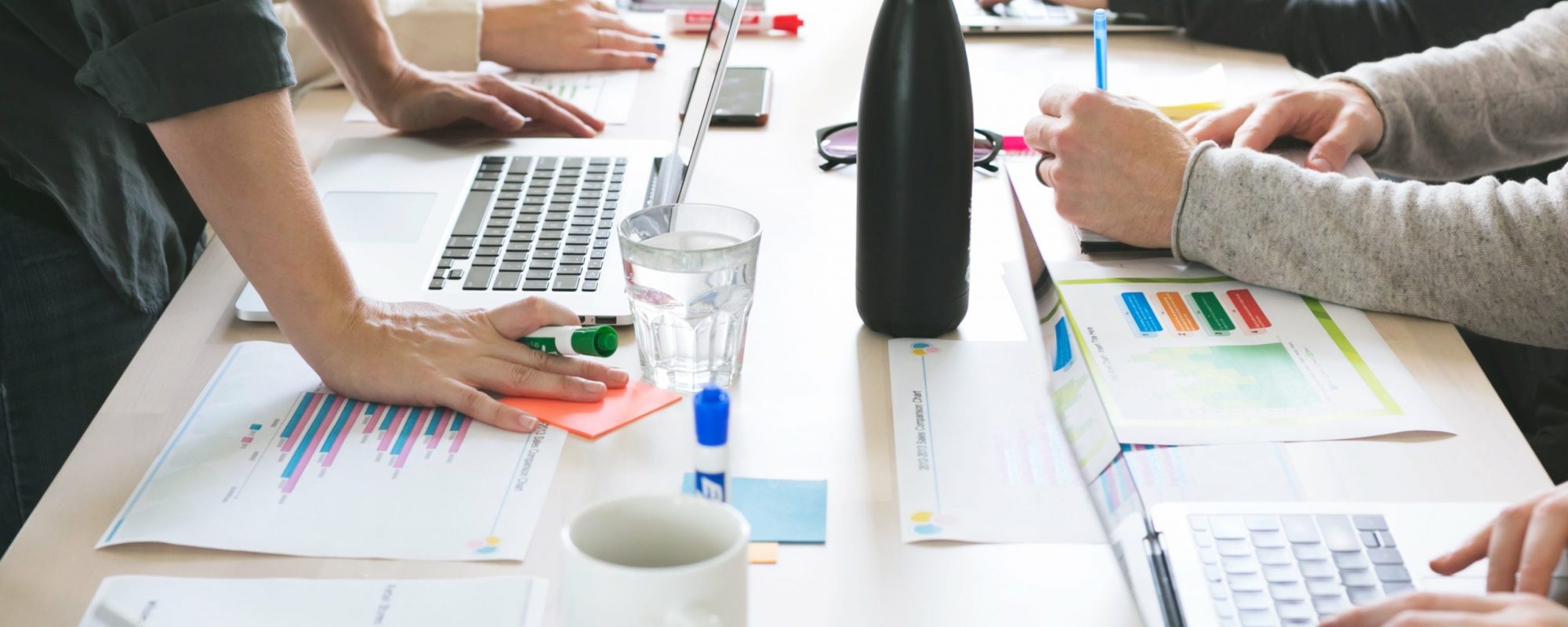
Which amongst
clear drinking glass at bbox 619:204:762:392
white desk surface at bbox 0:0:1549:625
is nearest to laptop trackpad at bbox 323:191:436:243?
white desk surface at bbox 0:0:1549:625

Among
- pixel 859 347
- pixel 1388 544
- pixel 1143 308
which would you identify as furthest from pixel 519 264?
pixel 1388 544

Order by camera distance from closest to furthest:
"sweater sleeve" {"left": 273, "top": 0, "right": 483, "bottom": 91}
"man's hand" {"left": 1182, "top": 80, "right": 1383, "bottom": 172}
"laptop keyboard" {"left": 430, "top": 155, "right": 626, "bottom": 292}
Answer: "laptop keyboard" {"left": 430, "top": 155, "right": 626, "bottom": 292} < "man's hand" {"left": 1182, "top": 80, "right": 1383, "bottom": 172} < "sweater sleeve" {"left": 273, "top": 0, "right": 483, "bottom": 91}

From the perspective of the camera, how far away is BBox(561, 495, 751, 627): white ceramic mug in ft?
1.54

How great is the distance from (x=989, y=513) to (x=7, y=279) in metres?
0.93

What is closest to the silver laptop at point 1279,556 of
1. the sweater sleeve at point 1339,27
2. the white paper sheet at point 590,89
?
the white paper sheet at point 590,89

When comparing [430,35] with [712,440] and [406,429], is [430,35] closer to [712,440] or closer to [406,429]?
[406,429]

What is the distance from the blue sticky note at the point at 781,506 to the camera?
0.70 metres

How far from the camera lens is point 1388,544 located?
25.9 inches

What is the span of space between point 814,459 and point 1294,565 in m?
0.29

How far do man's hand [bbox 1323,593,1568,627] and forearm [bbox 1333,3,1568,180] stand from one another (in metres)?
0.73

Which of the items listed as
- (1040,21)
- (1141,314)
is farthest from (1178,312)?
(1040,21)

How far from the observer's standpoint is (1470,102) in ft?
3.99

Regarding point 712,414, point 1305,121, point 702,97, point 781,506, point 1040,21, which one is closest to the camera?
point 712,414

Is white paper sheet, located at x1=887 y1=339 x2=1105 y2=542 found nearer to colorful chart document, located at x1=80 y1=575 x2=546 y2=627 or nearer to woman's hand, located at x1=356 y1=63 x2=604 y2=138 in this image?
colorful chart document, located at x1=80 y1=575 x2=546 y2=627
